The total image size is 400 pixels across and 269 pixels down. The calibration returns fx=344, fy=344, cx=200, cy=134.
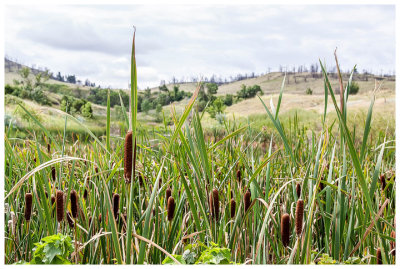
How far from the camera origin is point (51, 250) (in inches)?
57.4

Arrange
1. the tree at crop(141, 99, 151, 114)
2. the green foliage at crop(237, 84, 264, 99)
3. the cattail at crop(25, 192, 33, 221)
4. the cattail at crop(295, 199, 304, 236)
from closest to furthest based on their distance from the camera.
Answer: the cattail at crop(295, 199, 304, 236) → the cattail at crop(25, 192, 33, 221) → the tree at crop(141, 99, 151, 114) → the green foliage at crop(237, 84, 264, 99)

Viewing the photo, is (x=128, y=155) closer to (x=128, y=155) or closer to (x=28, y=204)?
(x=128, y=155)

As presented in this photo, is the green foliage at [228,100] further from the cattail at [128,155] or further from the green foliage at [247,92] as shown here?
the cattail at [128,155]

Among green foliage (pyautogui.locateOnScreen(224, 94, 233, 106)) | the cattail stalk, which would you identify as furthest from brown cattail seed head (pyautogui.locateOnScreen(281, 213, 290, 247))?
green foliage (pyautogui.locateOnScreen(224, 94, 233, 106))

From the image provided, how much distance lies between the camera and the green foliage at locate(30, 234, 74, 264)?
1.45 meters

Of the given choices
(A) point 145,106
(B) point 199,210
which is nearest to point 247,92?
(A) point 145,106

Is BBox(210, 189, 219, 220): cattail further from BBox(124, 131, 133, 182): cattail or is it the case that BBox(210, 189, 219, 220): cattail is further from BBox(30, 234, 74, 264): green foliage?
BBox(30, 234, 74, 264): green foliage

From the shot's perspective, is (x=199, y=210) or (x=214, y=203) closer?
(x=214, y=203)

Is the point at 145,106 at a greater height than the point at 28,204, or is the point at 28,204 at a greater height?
the point at 145,106

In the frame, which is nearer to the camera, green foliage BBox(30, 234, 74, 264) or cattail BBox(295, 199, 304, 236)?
cattail BBox(295, 199, 304, 236)

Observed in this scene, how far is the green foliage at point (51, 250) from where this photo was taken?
4.76ft
